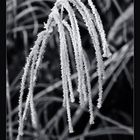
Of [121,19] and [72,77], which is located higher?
[121,19]

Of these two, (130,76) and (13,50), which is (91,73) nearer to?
(130,76)

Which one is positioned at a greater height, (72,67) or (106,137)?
(72,67)

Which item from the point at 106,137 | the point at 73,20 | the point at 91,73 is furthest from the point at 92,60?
the point at 73,20

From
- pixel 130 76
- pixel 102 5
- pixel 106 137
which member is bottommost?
pixel 106 137
